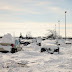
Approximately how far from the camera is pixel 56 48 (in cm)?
1788


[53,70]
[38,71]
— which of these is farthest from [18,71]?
[53,70]

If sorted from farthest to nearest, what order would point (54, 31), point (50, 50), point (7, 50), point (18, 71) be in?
point (54, 31)
point (50, 50)
point (7, 50)
point (18, 71)

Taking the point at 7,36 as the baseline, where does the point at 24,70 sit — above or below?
below

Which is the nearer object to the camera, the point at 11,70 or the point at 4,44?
the point at 11,70

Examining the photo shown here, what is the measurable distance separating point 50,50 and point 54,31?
69088 millimetres

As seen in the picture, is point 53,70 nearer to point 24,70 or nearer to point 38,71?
point 38,71

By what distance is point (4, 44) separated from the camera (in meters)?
16.5

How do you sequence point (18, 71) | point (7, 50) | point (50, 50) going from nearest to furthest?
point (18, 71)
point (7, 50)
point (50, 50)

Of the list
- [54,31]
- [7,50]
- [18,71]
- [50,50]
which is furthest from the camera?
[54,31]

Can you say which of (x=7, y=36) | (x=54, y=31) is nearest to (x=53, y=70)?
Result: (x=7, y=36)

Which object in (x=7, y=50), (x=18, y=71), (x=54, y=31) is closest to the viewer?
(x=18, y=71)

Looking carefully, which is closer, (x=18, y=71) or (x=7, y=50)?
(x=18, y=71)

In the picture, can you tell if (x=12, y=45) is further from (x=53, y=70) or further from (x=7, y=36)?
(x=53, y=70)

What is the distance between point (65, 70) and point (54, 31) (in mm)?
78234
